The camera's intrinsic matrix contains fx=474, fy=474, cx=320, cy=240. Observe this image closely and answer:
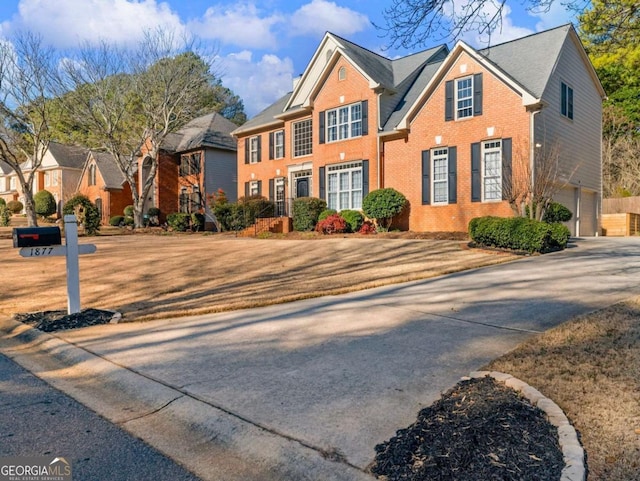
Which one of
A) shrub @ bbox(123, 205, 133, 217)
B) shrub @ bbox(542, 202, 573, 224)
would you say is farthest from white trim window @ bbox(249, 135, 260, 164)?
shrub @ bbox(542, 202, 573, 224)

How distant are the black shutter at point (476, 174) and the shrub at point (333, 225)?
5.67m

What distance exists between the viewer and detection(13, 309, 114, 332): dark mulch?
6234mm

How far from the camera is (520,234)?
1292 cm

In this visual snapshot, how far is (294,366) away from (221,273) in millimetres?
6677

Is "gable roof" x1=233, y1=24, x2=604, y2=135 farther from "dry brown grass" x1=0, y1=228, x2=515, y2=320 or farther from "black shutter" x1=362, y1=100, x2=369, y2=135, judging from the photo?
"dry brown grass" x1=0, y1=228, x2=515, y2=320

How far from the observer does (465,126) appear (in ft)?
60.8

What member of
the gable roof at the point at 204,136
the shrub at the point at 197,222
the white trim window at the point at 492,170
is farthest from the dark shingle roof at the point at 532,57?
the shrub at the point at 197,222

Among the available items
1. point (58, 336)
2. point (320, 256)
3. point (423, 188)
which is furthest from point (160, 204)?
point (58, 336)

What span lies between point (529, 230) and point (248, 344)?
1006 cm

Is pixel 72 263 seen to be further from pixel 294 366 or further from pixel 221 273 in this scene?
pixel 221 273

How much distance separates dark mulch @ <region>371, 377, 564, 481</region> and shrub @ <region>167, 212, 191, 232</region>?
1121 inches

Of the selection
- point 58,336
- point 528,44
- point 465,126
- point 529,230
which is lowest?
point 58,336

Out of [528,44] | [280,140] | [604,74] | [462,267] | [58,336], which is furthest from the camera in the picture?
[604,74]

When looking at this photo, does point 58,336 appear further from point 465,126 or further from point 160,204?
point 160,204
